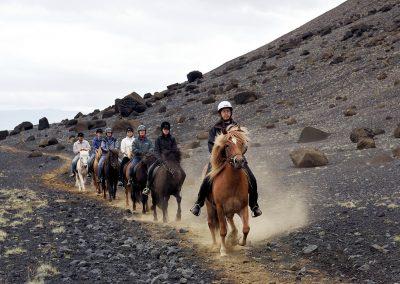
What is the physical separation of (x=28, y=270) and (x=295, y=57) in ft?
219

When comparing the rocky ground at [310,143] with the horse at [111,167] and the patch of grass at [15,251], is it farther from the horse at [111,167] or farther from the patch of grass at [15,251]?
the patch of grass at [15,251]

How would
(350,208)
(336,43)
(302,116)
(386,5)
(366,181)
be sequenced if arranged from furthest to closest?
(386,5), (336,43), (302,116), (366,181), (350,208)

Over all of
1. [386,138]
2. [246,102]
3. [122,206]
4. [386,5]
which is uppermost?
[386,5]

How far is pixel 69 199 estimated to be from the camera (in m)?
23.5

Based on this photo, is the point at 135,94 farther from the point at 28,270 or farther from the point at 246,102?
the point at 28,270

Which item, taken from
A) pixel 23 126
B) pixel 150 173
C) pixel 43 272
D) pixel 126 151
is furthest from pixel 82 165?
pixel 23 126

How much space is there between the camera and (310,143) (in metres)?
32.4

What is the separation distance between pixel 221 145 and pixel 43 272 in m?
4.59

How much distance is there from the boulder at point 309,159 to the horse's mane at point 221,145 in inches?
507

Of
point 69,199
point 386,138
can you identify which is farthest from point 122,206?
point 386,138

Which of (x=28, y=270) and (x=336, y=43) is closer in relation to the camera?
(x=28, y=270)

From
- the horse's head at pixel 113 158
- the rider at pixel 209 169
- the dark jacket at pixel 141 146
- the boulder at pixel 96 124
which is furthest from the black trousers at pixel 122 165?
the boulder at pixel 96 124

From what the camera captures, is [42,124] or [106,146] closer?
[106,146]

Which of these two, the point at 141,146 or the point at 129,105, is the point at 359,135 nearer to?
the point at 141,146
